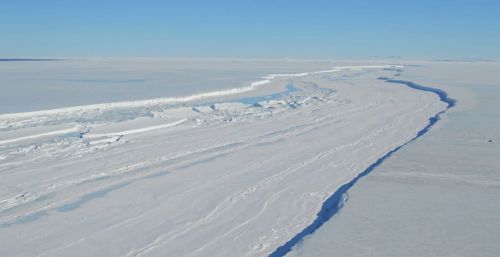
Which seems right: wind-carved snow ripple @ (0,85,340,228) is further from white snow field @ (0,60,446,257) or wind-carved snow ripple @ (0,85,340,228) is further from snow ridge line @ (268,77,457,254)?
snow ridge line @ (268,77,457,254)

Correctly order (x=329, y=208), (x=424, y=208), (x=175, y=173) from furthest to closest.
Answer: (x=175, y=173)
(x=329, y=208)
(x=424, y=208)

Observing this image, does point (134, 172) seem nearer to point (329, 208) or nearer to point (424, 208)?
point (329, 208)

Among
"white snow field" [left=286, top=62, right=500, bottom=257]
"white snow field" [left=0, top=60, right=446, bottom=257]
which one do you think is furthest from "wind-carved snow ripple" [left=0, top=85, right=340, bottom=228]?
"white snow field" [left=286, top=62, right=500, bottom=257]

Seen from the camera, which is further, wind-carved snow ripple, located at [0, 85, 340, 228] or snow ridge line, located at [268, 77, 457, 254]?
wind-carved snow ripple, located at [0, 85, 340, 228]

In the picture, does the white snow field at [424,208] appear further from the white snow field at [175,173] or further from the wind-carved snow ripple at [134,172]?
the wind-carved snow ripple at [134,172]

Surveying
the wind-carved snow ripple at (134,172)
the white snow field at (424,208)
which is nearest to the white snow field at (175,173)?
the wind-carved snow ripple at (134,172)

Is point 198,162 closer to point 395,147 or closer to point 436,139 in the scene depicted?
point 395,147

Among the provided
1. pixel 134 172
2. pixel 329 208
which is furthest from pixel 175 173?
pixel 329 208
